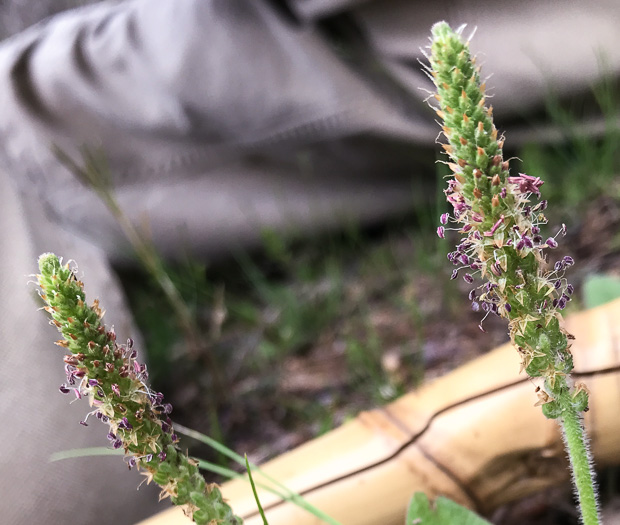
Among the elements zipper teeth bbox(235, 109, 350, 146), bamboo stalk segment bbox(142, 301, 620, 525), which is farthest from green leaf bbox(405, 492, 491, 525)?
zipper teeth bbox(235, 109, 350, 146)

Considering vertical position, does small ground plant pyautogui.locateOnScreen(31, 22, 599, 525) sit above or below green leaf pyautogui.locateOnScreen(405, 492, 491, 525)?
above

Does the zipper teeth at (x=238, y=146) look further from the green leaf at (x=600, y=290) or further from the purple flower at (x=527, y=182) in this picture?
the purple flower at (x=527, y=182)

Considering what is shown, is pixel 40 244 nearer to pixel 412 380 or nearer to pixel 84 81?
pixel 84 81

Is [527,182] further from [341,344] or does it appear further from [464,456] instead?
[341,344]

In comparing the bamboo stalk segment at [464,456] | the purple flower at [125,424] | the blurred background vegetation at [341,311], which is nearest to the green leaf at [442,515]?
the bamboo stalk segment at [464,456]

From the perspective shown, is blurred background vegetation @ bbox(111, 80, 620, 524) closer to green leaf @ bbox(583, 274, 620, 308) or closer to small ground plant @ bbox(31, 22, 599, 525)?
green leaf @ bbox(583, 274, 620, 308)

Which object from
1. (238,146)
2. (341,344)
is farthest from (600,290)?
(238,146)
